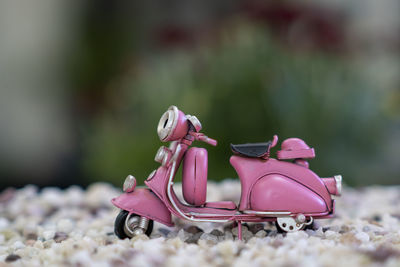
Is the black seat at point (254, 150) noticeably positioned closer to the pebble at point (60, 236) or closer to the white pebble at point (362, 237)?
the white pebble at point (362, 237)


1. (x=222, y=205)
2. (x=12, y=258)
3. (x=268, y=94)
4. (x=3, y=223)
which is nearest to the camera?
(x=12, y=258)

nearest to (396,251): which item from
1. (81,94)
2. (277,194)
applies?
(277,194)

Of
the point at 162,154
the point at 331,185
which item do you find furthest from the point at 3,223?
the point at 331,185

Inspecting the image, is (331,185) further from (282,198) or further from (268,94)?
(268,94)

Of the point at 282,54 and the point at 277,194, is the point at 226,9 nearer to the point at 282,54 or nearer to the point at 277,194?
the point at 282,54

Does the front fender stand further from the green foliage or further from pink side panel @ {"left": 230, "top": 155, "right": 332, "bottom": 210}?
the green foliage

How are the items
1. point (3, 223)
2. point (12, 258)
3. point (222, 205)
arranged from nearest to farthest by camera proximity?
point (12, 258) → point (222, 205) → point (3, 223)

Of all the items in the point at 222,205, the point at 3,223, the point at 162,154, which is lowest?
the point at 3,223
